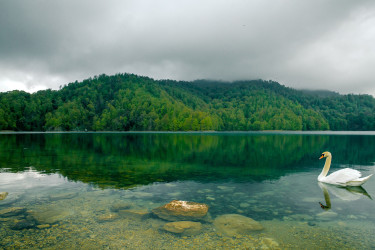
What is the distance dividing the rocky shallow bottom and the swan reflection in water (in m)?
2.50

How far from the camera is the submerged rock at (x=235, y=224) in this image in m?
9.21

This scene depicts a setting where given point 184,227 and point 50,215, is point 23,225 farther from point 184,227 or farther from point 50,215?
point 184,227

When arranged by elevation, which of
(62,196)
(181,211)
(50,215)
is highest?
(181,211)

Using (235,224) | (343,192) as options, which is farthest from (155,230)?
(343,192)

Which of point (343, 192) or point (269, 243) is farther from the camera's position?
point (343, 192)

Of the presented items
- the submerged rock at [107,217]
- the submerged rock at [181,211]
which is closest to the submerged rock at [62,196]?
the submerged rock at [107,217]

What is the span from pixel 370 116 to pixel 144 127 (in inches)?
6965

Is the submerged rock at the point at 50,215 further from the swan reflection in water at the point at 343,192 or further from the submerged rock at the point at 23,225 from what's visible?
the swan reflection in water at the point at 343,192

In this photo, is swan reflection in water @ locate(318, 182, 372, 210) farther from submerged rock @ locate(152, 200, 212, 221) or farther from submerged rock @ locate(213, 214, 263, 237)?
submerged rock @ locate(152, 200, 212, 221)

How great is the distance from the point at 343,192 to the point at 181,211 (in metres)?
10.8

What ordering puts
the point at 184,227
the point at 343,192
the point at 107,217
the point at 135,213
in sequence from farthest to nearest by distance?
the point at 343,192 → the point at 135,213 → the point at 107,217 → the point at 184,227

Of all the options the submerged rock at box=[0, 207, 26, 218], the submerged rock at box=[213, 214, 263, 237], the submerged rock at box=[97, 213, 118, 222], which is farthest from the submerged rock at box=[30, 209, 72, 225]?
the submerged rock at box=[213, 214, 263, 237]

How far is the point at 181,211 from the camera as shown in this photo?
1087cm

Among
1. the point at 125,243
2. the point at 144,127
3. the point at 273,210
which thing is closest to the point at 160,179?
the point at 273,210
